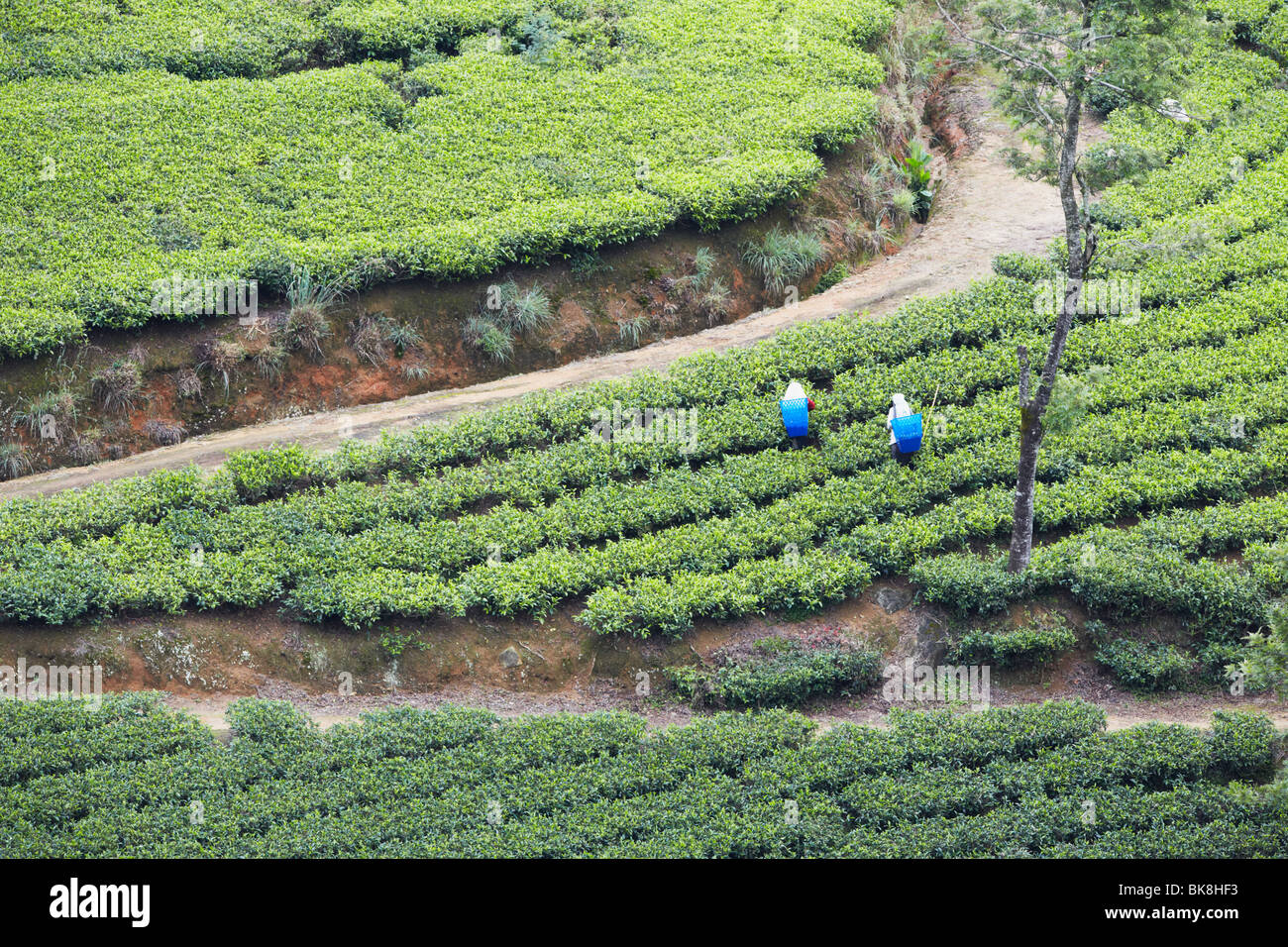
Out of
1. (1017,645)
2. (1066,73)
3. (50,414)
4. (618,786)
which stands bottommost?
(618,786)

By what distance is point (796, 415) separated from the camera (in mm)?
17812

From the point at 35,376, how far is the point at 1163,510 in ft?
55.0

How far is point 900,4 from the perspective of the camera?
27062 millimetres

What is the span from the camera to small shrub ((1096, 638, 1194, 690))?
598 inches

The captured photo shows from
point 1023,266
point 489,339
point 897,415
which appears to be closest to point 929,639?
point 897,415

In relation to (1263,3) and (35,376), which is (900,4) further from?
(35,376)

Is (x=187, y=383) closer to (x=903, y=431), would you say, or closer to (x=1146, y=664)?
(x=903, y=431)

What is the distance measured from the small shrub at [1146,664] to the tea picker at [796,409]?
513 cm

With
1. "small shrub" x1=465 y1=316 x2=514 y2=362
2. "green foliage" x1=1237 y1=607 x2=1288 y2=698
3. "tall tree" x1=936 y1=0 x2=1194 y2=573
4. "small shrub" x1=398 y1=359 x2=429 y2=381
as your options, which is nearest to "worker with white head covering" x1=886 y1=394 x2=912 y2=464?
"tall tree" x1=936 y1=0 x2=1194 y2=573

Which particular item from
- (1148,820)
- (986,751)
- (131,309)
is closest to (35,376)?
(131,309)

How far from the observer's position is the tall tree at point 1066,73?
1413cm

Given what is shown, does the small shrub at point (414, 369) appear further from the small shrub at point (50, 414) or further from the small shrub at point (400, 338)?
the small shrub at point (50, 414)

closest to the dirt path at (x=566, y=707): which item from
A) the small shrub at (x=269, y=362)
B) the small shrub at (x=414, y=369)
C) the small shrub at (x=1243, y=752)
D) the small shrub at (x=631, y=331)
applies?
the small shrub at (x=1243, y=752)

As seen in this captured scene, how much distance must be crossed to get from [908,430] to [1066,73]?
5.20m
